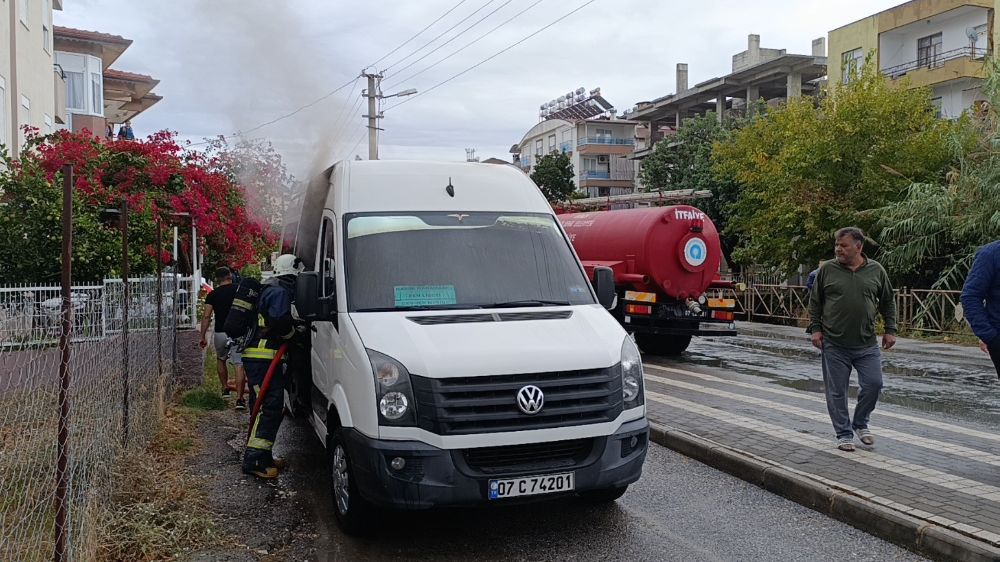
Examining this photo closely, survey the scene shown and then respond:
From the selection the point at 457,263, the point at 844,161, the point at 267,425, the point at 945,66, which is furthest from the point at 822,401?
the point at 945,66

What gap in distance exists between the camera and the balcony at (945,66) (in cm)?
2981

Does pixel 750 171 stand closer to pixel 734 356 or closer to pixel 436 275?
pixel 734 356

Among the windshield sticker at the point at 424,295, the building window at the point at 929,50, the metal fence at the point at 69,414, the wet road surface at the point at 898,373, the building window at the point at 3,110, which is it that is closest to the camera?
the metal fence at the point at 69,414

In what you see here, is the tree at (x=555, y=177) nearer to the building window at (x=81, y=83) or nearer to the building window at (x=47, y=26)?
the building window at (x=81, y=83)

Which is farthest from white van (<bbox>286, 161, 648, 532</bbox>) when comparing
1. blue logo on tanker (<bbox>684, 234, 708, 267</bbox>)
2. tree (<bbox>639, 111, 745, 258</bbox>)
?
tree (<bbox>639, 111, 745, 258</bbox>)

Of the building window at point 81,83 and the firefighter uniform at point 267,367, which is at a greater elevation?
the building window at point 81,83

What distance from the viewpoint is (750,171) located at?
26328 mm

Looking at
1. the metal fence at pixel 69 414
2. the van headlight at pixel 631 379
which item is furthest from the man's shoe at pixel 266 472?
the van headlight at pixel 631 379

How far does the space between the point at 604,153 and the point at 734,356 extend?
59.2 m

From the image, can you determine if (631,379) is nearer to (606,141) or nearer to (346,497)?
→ (346,497)

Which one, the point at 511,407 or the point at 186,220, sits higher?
the point at 186,220

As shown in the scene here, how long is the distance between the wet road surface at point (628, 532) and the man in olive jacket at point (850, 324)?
1.23 m

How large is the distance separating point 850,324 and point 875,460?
42.6 inches

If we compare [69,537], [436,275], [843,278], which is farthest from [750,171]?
[69,537]
